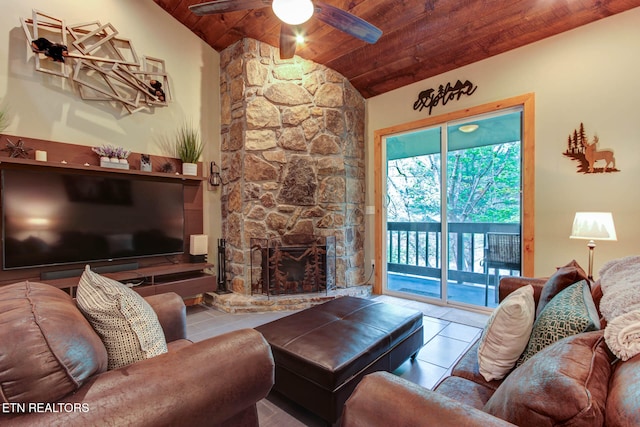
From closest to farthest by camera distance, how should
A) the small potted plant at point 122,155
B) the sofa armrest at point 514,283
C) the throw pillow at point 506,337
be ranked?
the throw pillow at point 506,337
the sofa armrest at point 514,283
the small potted plant at point 122,155

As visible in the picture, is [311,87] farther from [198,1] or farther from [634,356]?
[634,356]

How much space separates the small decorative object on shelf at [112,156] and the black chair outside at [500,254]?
13.1ft

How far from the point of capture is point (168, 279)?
3.18 m

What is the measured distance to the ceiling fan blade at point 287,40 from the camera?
90.7 inches

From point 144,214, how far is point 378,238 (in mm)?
2899

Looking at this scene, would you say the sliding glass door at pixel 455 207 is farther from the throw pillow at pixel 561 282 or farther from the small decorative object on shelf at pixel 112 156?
the small decorative object on shelf at pixel 112 156

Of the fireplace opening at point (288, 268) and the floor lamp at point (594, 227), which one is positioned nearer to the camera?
the floor lamp at point (594, 227)

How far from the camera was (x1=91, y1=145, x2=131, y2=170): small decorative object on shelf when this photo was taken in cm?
284

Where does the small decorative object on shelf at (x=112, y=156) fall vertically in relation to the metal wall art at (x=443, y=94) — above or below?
below

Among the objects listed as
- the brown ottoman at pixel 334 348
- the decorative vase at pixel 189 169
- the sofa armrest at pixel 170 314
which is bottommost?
the brown ottoman at pixel 334 348

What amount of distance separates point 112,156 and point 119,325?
247cm

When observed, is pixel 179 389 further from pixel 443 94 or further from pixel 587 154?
pixel 443 94

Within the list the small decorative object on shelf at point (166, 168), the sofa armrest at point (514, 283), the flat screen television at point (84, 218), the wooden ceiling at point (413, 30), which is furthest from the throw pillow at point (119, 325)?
the wooden ceiling at point (413, 30)

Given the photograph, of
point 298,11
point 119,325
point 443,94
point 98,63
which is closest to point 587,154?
point 443,94
